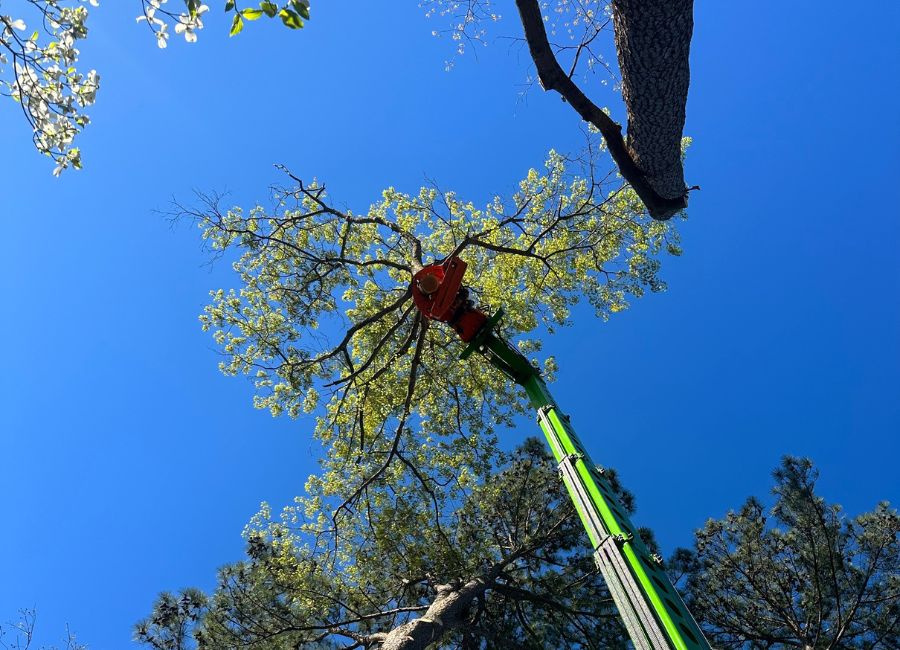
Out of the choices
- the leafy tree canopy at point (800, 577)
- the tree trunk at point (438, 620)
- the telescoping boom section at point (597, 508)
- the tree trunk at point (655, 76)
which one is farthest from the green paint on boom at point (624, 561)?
the leafy tree canopy at point (800, 577)

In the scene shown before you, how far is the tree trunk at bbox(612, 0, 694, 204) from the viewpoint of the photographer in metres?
4.26

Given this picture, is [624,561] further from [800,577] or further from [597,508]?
[800,577]

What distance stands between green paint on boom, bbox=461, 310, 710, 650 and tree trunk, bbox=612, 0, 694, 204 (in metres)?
2.81

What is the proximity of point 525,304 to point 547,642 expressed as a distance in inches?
249

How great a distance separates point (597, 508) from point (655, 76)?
3750mm

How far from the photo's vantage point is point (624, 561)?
408cm

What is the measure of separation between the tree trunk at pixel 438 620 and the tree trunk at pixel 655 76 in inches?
244

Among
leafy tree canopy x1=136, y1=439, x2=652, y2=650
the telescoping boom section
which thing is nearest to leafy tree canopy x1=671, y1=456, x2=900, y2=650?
leafy tree canopy x1=136, y1=439, x2=652, y2=650

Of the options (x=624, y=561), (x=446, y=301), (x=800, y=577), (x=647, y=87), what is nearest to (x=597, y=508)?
(x=624, y=561)

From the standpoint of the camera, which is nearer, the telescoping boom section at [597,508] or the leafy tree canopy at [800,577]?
the telescoping boom section at [597,508]

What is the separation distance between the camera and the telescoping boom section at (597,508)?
12.3 ft

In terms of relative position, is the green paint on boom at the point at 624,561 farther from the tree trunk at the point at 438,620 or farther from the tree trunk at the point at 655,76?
the tree trunk at the point at 438,620

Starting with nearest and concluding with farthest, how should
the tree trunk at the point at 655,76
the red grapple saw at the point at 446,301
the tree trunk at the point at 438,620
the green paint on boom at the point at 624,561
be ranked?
the green paint on boom at the point at 624,561, the tree trunk at the point at 655,76, the red grapple saw at the point at 446,301, the tree trunk at the point at 438,620

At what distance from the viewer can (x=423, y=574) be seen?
367 inches
